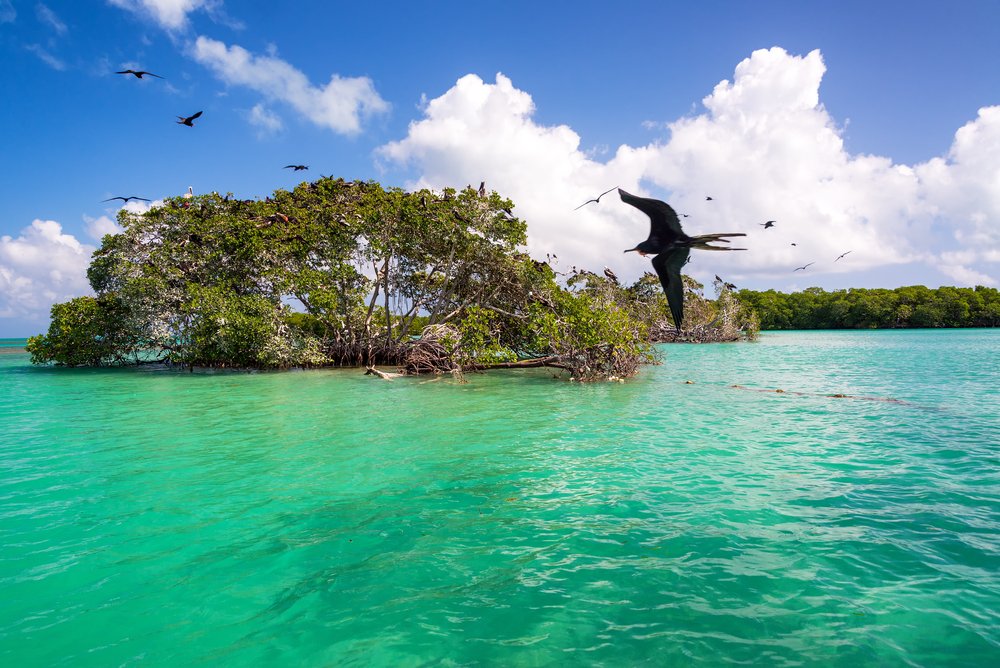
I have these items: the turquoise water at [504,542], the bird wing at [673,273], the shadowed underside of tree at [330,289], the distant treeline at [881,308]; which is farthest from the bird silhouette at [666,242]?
the distant treeline at [881,308]

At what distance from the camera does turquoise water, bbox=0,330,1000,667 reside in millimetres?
4066

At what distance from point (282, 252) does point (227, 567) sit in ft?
67.0

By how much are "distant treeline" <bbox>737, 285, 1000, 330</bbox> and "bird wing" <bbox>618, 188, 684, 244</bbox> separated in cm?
7945

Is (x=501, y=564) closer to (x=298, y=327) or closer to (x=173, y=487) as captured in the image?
(x=173, y=487)

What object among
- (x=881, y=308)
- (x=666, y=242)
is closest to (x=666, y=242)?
(x=666, y=242)

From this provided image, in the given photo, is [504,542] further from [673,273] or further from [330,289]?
[330,289]

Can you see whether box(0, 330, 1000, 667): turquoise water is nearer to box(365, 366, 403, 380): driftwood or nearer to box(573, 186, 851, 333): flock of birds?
box(573, 186, 851, 333): flock of birds

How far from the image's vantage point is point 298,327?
25891mm

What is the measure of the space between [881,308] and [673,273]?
94102mm

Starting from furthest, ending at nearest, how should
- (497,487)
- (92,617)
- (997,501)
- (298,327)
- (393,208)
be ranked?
(298,327) < (393,208) < (497,487) < (997,501) < (92,617)

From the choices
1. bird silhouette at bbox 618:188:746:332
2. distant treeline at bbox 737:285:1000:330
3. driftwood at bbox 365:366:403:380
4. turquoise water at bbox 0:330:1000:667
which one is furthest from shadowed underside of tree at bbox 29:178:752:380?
distant treeline at bbox 737:285:1000:330

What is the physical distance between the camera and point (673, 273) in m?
5.06

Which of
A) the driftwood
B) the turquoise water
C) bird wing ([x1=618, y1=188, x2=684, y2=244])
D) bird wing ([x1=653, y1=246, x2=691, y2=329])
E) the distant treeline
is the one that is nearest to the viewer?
the turquoise water

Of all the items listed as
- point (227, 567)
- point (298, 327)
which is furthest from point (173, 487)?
point (298, 327)
